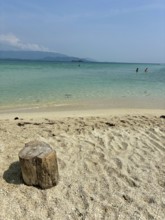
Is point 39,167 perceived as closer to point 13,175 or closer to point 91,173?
point 13,175

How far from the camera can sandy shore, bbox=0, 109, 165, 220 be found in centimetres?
410

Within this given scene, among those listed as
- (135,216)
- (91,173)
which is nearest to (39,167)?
(91,173)

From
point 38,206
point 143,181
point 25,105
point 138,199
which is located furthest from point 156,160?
point 25,105

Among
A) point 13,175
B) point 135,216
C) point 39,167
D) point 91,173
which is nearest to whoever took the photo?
point 135,216

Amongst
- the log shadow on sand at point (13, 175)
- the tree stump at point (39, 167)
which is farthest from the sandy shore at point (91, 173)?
the tree stump at point (39, 167)

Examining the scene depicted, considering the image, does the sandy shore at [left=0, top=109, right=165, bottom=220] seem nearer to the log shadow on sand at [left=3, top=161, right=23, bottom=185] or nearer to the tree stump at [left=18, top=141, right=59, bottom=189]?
the log shadow on sand at [left=3, top=161, right=23, bottom=185]

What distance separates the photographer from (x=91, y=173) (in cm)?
508

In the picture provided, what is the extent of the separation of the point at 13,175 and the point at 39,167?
765 millimetres

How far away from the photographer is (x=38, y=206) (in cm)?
416

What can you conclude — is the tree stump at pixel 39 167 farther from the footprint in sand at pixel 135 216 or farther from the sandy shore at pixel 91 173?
the footprint in sand at pixel 135 216

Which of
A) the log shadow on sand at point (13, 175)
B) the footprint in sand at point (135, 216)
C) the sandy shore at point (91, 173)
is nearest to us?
the footprint in sand at point (135, 216)

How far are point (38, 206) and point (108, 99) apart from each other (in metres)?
10.2

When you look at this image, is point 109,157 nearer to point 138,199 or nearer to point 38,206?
point 138,199

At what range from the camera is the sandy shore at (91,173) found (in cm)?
410
